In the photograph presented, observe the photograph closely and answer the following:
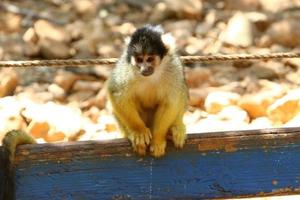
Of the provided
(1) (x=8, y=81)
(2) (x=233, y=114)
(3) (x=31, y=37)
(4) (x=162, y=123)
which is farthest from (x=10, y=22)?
(4) (x=162, y=123)

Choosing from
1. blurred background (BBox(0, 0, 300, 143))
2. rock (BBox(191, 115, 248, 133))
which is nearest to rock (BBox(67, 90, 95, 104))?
blurred background (BBox(0, 0, 300, 143))

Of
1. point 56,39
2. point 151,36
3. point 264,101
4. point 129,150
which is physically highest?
point 151,36

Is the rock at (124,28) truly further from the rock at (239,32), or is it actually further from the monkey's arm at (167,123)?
the monkey's arm at (167,123)

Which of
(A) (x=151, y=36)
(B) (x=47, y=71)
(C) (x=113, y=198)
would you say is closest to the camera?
(C) (x=113, y=198)

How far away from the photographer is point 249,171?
1857 millimetres

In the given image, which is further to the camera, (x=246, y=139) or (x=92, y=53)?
(x=92, y=53)

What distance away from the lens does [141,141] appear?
2027 millimetres

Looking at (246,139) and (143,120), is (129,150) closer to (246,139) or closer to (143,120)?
(246,139)

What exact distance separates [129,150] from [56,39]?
2.92 m

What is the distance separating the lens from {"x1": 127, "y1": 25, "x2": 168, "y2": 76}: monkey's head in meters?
2.51

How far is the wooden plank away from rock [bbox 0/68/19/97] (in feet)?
8.00

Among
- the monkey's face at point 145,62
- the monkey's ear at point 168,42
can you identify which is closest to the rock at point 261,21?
the monkey's ear at point 168,42

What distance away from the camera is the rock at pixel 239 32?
4.77 m

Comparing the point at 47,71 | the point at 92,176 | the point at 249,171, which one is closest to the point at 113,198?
the point at 92,176
